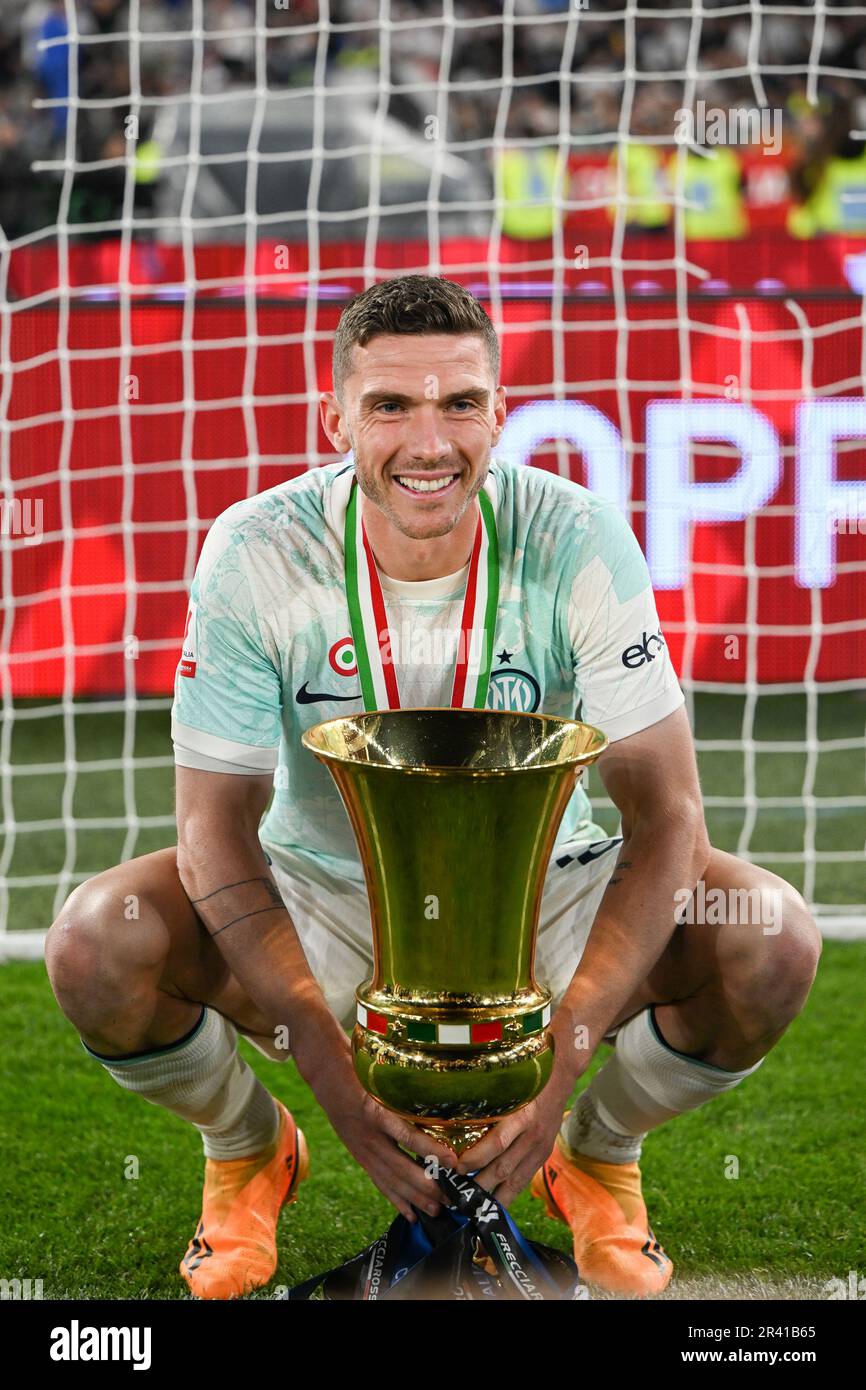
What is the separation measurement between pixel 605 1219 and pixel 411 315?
125cm

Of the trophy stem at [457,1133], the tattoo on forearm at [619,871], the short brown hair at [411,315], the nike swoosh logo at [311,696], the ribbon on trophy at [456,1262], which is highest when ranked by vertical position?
the short brown hair at [411,315]

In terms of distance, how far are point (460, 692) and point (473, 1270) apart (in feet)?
2.45

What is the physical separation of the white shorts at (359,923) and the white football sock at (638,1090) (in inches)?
5.2

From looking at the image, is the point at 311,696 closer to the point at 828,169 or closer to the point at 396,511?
the point at 396,511

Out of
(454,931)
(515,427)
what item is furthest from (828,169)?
(454,931)

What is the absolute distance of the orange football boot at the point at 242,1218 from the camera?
2.03 metres

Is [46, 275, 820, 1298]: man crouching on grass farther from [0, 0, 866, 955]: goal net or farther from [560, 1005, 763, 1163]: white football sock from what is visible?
[0, 0, 866, 955]: goal net

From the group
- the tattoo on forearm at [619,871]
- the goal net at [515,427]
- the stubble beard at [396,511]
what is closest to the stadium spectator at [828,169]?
the goal net at [515,427]

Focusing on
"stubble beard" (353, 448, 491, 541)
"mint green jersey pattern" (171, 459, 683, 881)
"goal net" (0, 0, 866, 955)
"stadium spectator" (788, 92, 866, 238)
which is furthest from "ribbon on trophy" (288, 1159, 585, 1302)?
"stadium spectator" (788, 92, 866, 238)

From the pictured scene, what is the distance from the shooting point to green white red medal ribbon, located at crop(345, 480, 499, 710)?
200cm

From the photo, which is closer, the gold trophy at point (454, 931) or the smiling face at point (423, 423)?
the gold trophy at point (454, 931)

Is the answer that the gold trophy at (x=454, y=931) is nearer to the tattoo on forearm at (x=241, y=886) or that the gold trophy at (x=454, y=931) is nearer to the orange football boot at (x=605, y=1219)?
the tattoo on forearm at (x=241, y=886)

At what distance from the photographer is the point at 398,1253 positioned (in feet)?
5.42
